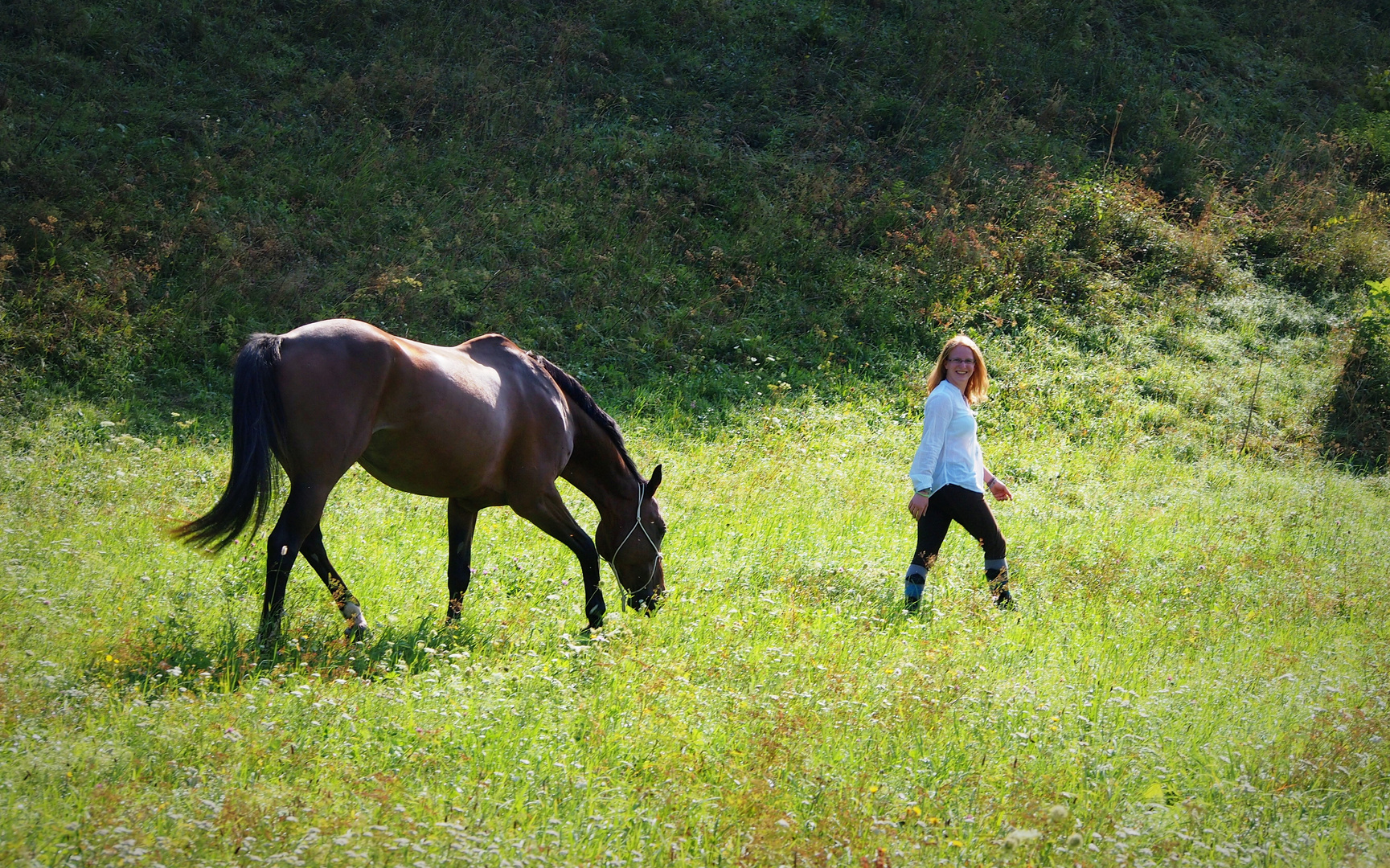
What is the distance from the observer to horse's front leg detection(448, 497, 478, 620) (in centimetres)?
608

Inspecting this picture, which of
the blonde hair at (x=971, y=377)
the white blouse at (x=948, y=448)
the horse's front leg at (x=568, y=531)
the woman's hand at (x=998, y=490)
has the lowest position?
the horse's front leg at (x=568, y=531)

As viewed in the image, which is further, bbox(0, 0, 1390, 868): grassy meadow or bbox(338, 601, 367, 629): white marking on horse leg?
bbox(338, 601, 367, 629): white marking on horse leg

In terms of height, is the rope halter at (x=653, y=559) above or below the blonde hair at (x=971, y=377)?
below

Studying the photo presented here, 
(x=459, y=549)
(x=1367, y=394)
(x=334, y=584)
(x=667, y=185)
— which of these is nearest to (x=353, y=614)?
(x=334, y=584)

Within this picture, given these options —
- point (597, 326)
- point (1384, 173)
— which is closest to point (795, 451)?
point (597, 326)

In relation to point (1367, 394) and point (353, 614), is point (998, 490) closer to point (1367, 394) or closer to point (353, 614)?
point (353, 614)

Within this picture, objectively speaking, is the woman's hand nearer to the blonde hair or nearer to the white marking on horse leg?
the blonde hair

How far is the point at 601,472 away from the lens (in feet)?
21.9

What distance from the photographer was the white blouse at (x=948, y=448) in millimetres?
6602

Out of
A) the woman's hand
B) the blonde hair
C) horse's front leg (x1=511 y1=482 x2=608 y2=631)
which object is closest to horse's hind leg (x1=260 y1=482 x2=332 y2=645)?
horse's front leg (x1=511 y1=482 x2=608 y2=631)

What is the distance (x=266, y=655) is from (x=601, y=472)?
2.41 metres

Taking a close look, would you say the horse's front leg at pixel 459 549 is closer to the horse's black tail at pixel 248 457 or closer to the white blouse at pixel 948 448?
the horse's black tail at pixel 248 457

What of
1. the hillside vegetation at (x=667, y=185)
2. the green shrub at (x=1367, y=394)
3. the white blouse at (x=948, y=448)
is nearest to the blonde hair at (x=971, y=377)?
the white blouse at (x=948, y=448)

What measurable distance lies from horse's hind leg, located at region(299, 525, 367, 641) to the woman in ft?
10.9
